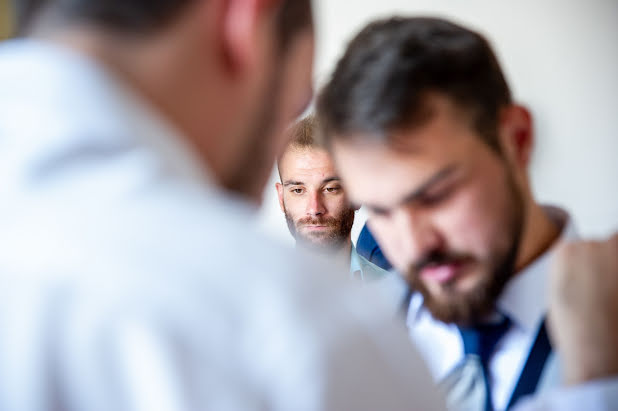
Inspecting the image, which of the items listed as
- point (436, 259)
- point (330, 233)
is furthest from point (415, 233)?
point (330, 233)

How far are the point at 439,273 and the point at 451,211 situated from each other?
0.09 m

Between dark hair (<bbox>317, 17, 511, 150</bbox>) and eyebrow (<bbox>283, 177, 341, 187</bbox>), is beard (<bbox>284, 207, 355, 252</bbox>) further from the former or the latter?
dark hair (<bbox>317, 17, 511, 150</bbox>)

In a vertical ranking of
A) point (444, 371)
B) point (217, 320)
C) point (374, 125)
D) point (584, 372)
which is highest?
point (217, 320)

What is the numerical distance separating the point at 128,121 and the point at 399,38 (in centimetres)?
65

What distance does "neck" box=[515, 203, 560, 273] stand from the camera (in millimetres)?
880

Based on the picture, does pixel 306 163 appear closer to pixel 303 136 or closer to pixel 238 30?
pixel 303 136

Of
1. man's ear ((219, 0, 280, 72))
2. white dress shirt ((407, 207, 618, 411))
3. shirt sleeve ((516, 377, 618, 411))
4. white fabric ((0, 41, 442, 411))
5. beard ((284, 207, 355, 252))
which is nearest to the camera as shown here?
white fabric ((0, 41, 442, 411))

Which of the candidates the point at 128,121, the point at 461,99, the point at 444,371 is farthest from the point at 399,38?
the point at 128,121

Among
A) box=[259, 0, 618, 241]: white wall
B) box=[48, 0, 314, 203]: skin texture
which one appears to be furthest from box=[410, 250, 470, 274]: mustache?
box=[259, 0, 618, 241]: white wall

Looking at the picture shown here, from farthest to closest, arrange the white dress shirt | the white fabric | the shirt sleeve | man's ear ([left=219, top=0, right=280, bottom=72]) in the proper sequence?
the white dress shirt
the shirt sleeve
man's ear ([left=219, top=0, right=280, bottom=72])
the white fabric

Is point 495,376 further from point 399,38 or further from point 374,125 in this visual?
point 399,38

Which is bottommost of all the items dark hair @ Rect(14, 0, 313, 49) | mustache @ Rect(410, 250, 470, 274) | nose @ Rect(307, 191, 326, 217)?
nose @ Rect(307, 191, 326, 217)

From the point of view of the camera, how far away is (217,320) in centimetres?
28

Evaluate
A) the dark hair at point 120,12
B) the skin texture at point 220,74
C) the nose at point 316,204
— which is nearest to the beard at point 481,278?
the skin texture at point 220,74
